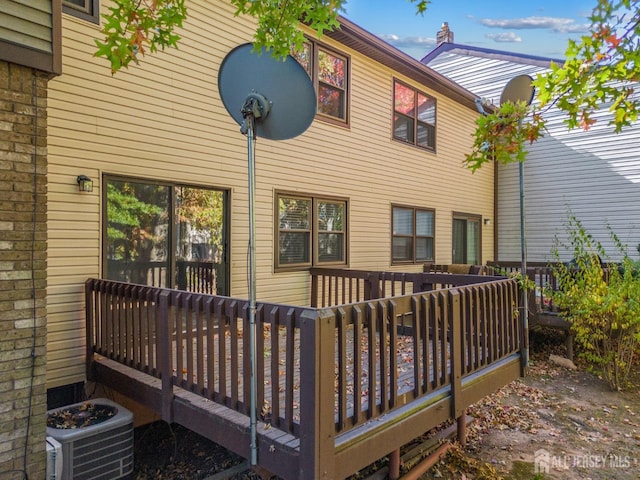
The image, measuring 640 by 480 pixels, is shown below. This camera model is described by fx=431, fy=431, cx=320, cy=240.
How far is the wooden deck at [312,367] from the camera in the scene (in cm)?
277

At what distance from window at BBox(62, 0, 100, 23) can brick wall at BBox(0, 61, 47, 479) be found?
6.57 ft

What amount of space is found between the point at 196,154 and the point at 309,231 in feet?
7.99

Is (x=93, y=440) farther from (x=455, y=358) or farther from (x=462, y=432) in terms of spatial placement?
(x=462, y=432)

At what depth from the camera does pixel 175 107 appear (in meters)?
5.63

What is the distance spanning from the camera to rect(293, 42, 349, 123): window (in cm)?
743

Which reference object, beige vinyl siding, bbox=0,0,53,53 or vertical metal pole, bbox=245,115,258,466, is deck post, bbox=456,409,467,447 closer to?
vertical metal pole, bbox=245,115,258,466

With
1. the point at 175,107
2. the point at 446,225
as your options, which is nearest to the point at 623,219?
the point at 446,225

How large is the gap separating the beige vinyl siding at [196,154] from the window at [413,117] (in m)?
0.31

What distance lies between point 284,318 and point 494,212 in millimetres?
11593

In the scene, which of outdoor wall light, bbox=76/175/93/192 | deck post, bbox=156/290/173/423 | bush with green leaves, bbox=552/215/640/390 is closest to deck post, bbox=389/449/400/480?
deck post, bbox=156/290/173/423

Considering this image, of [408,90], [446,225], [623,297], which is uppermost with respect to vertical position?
[408,90]

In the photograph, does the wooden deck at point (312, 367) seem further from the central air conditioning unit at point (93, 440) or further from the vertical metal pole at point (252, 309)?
the central air conditioning unit at point (93, 440)

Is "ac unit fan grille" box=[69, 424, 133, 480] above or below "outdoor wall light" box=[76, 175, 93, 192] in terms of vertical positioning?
below

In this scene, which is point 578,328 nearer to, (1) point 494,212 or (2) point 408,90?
(2) point 408,90
